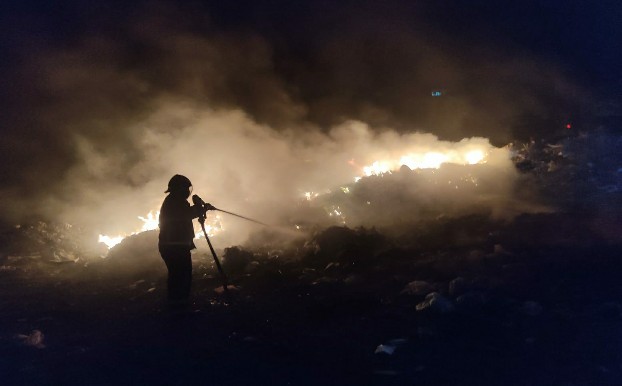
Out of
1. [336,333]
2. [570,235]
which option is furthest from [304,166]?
[336,333]

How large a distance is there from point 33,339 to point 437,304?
4.96 metres

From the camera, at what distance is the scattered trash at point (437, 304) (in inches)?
207

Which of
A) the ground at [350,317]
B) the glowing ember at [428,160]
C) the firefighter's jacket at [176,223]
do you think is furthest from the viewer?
the glowing ember at [428,160]

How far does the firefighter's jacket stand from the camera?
6309mm

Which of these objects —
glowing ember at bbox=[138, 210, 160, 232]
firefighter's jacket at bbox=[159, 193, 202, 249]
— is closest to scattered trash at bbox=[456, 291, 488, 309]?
firefighter's jacket at bbox=[159, 193, 202, 249]

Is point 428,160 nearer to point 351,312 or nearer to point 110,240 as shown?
point 351,312

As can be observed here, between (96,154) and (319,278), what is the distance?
379 inches

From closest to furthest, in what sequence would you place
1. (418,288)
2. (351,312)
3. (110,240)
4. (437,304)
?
1. (437,304)
2. (351,312)
3. (418,288)
4. (110,240)

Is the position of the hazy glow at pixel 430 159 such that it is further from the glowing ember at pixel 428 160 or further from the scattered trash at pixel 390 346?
the scattered trash at pixel 390 346

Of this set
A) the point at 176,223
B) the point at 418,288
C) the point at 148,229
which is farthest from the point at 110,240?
the point at 418,288

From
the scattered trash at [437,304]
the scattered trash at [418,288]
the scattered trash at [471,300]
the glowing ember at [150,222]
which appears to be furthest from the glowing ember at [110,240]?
the scattered trash at [471,300]

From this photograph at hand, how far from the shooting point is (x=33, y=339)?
18.2 feet

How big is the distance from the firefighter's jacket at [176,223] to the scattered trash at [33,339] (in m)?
1.81

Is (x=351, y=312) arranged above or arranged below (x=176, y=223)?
below
